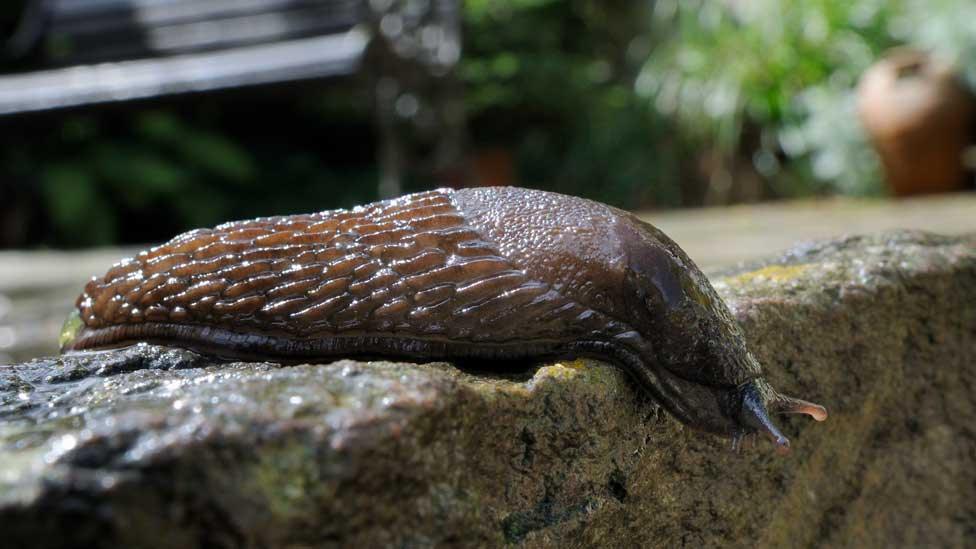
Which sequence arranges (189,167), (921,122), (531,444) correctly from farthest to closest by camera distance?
(189,167)
(921,122)
(531,444)

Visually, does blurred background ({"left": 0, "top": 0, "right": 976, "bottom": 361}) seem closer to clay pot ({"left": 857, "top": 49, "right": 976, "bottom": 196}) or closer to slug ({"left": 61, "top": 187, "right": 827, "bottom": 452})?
clay pot ({"left": 857, "top": 49, "right": 976, "bottom": 196})

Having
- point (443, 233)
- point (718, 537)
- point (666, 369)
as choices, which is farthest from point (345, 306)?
point (718, 537)

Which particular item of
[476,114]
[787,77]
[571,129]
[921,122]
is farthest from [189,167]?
[921,122]

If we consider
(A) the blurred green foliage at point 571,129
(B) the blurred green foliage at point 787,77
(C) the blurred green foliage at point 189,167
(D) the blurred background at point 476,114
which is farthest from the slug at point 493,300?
(B) the blurred green foliage at point 787,77

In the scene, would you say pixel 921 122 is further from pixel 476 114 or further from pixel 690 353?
pixel 690 353

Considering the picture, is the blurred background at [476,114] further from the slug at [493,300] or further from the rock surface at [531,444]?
the slug at [493,300]

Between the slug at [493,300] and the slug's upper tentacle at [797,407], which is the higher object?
the slug at [493,300]
